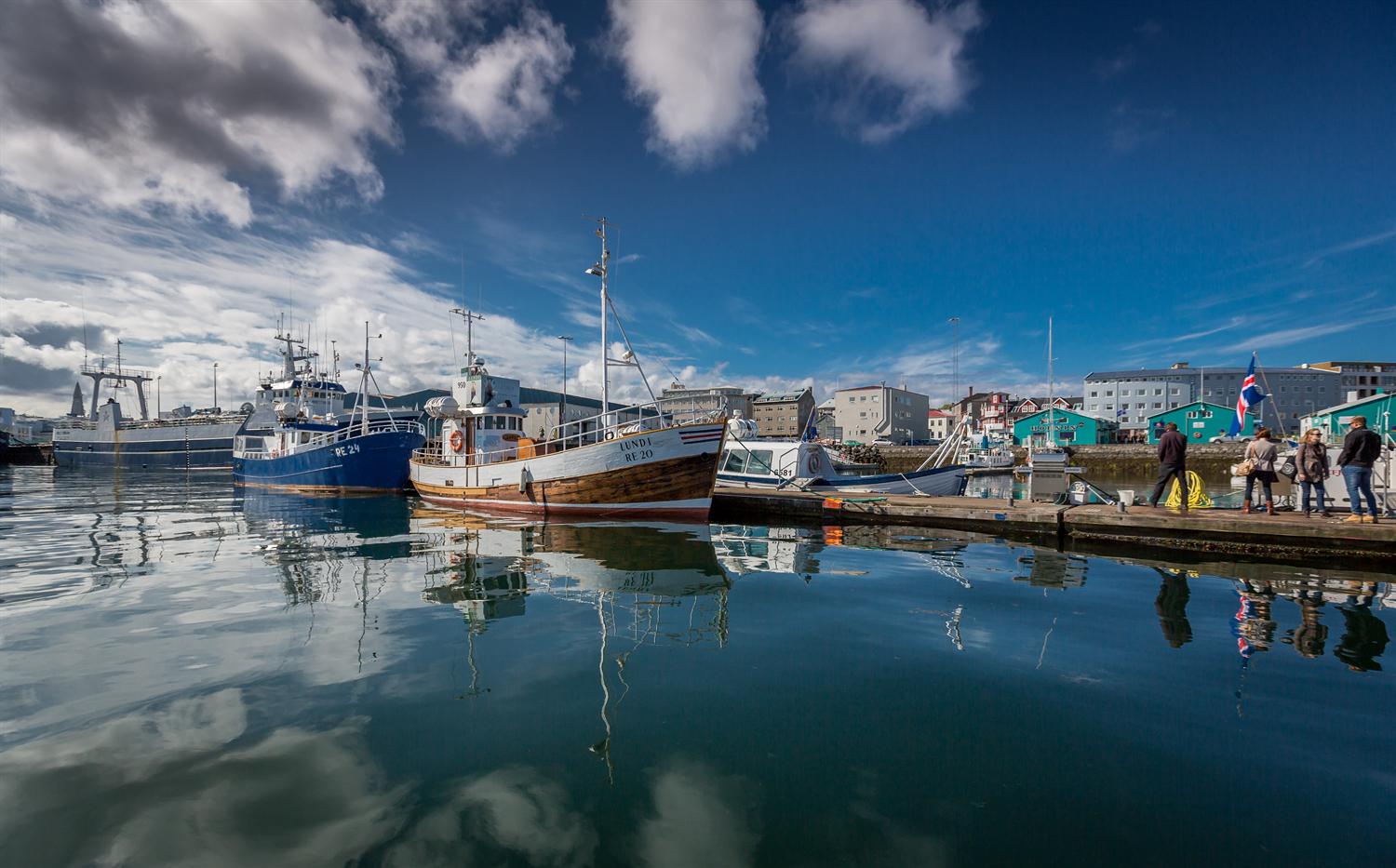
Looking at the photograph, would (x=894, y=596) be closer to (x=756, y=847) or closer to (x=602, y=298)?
(x=756, y=847)

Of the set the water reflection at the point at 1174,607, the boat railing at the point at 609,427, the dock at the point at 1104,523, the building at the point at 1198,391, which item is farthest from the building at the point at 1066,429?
the water reflection at the point at 1174,607

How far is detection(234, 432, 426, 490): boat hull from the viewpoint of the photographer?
29.0 meters

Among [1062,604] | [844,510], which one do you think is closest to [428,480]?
[844,510]

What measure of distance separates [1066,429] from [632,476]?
74.7m

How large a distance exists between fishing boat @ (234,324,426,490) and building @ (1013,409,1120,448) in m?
71.2

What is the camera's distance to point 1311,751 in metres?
4.19

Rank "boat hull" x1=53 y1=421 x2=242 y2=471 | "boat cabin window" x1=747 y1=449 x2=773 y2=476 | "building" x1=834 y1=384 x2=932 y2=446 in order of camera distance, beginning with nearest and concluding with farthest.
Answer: "boat cabin window" x1=747 y1=449 x2=773 y2=476 → "boat hull" x1=53 y1=421 x2=242 y2=471 → "building" x1=834 y1=384 x2=932 y2=446

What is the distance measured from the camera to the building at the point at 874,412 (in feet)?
342

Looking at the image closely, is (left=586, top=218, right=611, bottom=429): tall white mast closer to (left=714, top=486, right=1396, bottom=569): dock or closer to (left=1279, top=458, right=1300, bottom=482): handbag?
(left=714, top=486, right=1396, bottom=569): dock

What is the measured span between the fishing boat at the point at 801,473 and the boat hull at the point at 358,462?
57.1 feet

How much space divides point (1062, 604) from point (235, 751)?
977cm

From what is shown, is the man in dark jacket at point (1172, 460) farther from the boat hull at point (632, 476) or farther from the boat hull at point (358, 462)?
the boat hull at point (358, 462)

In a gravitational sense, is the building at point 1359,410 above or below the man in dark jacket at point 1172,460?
above

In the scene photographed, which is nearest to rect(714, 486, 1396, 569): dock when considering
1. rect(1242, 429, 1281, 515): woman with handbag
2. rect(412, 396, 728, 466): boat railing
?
rect(1242, 429, 1281, 515): woman with handbag
